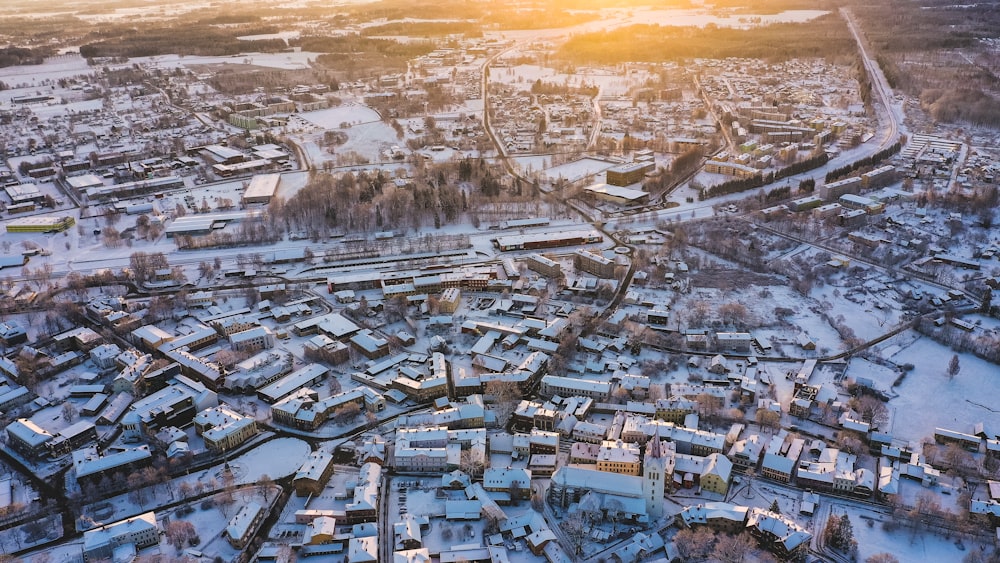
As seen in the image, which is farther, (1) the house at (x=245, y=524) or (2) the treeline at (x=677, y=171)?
(2) the treeline at (x=677, y=171)

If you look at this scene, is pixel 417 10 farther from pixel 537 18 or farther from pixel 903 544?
pixel 903 544

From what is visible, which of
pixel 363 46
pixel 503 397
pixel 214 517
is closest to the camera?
pixel 214 517

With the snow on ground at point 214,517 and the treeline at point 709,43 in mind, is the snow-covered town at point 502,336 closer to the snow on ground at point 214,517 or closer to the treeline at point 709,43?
the snow on ground at point 214,517

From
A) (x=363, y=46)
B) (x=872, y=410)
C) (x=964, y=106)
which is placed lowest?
(x=872, y=410)

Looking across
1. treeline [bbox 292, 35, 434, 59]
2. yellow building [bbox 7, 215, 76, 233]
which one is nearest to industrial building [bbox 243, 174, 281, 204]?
yellow building [bbox 7, 215, 76, 233]

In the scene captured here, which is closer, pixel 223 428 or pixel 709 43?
pixel 223 428

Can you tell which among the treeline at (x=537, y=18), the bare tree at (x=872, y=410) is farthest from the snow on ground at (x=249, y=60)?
the bare tree at (x=872, y=410)

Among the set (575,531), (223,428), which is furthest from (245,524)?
(575,531)
